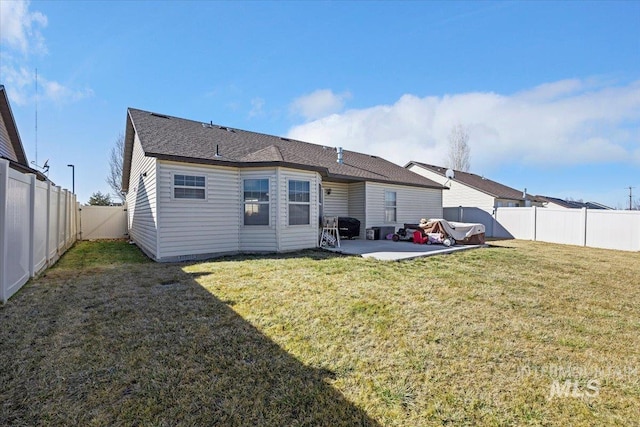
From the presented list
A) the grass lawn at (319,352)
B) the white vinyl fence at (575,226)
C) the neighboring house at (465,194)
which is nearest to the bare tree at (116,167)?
the neighboring house at (465,194)

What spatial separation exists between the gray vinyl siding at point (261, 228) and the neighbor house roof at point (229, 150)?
35cm

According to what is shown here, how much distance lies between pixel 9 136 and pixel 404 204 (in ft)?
59.4

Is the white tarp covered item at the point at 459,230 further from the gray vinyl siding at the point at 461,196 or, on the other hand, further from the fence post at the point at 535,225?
the gray vinyl siding at the point at 461,196

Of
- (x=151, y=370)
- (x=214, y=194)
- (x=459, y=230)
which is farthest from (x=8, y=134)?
(x=459, y=230)

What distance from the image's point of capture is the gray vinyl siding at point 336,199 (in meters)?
12.6

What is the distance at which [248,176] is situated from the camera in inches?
364

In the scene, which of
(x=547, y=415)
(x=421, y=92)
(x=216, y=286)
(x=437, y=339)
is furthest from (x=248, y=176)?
(x=421, y=92)

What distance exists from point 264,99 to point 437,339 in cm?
1468

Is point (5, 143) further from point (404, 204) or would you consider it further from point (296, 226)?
point (404, 204)

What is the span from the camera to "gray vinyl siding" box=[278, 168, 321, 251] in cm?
910

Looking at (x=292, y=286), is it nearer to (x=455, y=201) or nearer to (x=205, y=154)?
(x=205, y=154)

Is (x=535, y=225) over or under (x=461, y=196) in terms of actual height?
under

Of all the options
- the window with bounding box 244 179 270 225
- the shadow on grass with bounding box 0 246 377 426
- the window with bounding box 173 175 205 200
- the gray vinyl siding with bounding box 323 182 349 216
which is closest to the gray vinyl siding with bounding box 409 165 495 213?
the gray vinyl siding with bounding box 323 182 349 216

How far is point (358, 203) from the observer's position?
1301 cm
